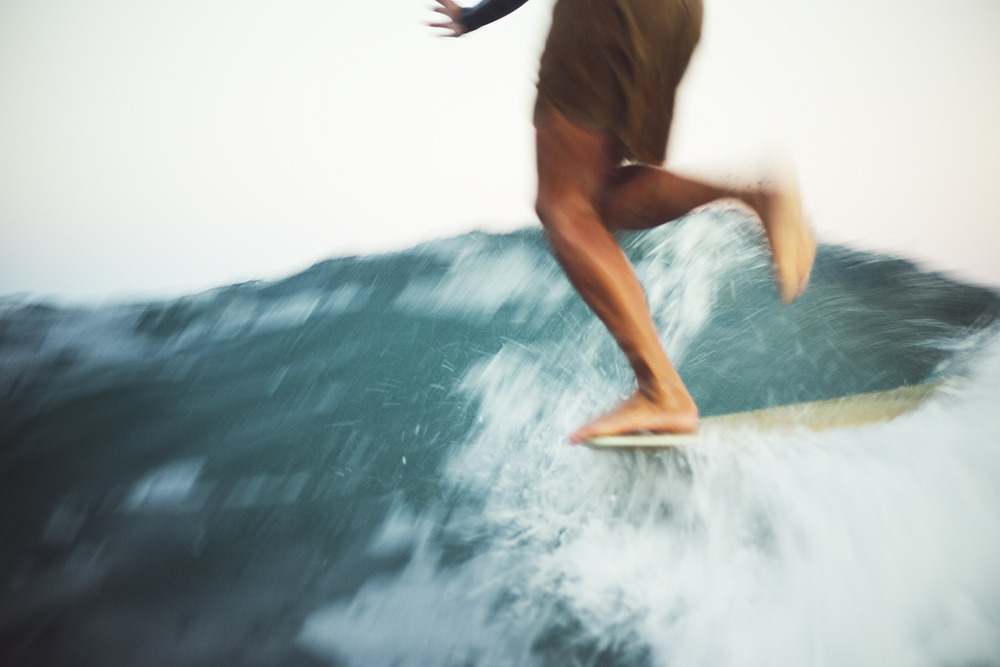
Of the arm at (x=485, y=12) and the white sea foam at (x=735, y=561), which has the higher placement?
the arm at (x=485, y=12)

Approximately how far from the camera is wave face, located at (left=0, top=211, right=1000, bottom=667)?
62 cm

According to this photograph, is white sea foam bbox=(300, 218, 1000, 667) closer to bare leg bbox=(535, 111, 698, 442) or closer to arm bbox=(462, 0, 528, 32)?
bare leg bbox=(535, 111, 698, 442)

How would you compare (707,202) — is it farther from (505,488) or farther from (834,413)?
(505,488)

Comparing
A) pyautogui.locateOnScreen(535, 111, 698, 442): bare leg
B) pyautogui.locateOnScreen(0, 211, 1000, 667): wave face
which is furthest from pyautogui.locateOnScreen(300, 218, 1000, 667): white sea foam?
pyautogui.locateOnScreen(535, 111, 698, 442): bare leg

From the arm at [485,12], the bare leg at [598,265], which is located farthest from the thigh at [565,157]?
the arm at [485,12]

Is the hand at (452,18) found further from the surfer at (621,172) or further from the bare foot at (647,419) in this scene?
the bare foot at (647,419)

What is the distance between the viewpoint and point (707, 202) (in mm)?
679

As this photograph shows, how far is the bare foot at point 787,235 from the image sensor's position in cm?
62

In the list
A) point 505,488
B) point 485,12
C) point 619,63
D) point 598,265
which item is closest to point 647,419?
point 598,265

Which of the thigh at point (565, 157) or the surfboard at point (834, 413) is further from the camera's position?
the surfboard at point (834, 413)

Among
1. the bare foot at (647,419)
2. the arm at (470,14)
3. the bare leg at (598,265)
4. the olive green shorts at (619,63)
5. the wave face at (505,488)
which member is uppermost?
the arm at (470,14)

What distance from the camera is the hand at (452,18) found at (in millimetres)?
701

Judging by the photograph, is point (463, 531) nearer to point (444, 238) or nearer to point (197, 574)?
point (197, 574)

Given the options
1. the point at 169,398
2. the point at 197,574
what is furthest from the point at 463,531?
the point at 169,398
